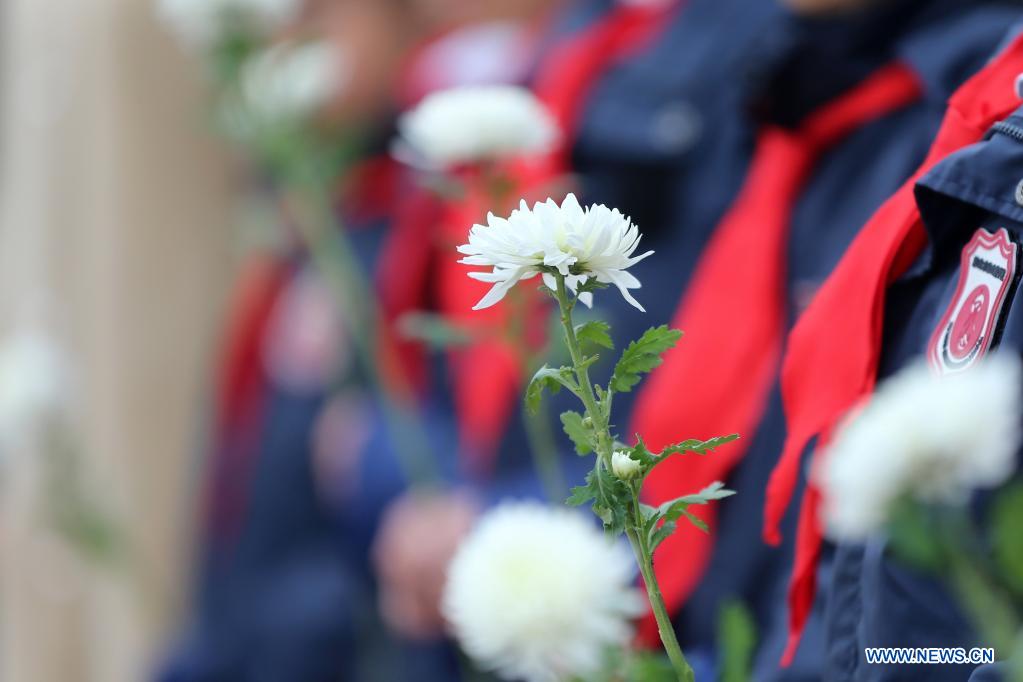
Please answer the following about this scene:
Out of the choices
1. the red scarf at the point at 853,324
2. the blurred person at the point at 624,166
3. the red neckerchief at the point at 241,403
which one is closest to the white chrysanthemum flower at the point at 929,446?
the red scarf at the point at 853,324

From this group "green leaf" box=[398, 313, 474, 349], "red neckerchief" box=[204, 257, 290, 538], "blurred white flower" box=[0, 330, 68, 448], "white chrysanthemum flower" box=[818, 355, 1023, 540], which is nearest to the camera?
"white chrysanthemum flower" box=[818, 355, 1023, 540]

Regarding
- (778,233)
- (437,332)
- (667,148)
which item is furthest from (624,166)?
(437,332)

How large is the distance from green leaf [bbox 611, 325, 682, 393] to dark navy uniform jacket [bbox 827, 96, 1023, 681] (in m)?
0.12

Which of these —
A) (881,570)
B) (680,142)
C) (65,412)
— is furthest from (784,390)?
(65,412)

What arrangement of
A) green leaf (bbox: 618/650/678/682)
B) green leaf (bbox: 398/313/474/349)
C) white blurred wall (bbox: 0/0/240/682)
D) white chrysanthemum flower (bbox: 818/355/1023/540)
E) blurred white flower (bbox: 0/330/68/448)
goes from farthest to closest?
1. white blurred wall (bbox: 0/0/240/682)
2. blurred white flower (bbox: 0/330/68/448)
3. green leaf (bbox: 398/313/474/349)
4. green leaf (bbox: 618/650/678/682)
5. white chrysanthemum flower (bbox: 818/355/1023/540)

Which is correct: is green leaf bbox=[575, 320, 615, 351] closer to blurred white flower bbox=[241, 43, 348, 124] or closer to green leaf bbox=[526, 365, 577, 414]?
green leaf bbox=[526, 365, 577, 414]

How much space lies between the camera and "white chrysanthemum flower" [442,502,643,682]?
326mm

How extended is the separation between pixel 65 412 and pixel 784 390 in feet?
2.74

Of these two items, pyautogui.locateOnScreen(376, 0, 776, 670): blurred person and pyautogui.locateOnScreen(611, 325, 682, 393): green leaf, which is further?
pyautogui.locateOnScreen(376, 0, 776, 670): blurred person

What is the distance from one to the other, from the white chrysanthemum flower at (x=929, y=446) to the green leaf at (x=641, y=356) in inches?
4.2

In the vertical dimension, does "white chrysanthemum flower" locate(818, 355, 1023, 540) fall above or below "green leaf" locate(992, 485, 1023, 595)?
above

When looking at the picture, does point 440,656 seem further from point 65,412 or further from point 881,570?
point 881,570

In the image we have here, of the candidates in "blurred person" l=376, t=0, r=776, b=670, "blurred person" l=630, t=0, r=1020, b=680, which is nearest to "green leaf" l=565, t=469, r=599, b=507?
"blurred person" l=630, t=0, r=1020, b=680

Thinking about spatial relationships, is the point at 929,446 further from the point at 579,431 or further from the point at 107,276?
the point at 107,276
